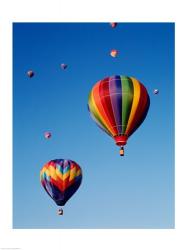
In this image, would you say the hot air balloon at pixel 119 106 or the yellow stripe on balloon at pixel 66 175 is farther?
the yellow stripe on balloon at pixel 66 175

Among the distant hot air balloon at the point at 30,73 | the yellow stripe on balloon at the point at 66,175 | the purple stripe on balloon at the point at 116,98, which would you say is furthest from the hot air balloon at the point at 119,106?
the yellow stripe on balloon at the point at 66,175

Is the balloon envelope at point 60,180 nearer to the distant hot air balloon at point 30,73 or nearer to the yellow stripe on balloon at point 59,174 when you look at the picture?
the yellow stripe on balloon at point 59,174

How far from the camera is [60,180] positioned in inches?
907

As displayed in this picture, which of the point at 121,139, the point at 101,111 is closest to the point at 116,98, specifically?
the point at 101,111

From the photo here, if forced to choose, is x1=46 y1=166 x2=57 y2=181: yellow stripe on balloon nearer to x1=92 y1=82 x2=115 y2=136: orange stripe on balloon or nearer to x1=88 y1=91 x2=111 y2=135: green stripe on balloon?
x1=88 y1=91 x2=111 y2=135: green stripe on balloon

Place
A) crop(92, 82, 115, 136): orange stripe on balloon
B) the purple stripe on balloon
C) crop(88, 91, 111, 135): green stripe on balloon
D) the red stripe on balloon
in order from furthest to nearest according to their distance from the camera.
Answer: crop(88, 91, 111, 135): green stripe on balloon, crop(92, 82, 115, 136): orange stripe on balloon, the red stripe on balloon, the purple stripe on balloon

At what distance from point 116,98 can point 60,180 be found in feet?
15.3

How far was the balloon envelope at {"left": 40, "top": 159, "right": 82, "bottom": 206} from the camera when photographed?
75.9 feet

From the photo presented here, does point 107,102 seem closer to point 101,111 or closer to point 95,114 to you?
point 101,111

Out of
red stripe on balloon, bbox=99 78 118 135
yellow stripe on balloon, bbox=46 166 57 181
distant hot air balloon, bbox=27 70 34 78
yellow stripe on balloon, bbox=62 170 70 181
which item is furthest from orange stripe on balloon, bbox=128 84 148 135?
yellow stripe on balloon, bbox=46 166 57 181

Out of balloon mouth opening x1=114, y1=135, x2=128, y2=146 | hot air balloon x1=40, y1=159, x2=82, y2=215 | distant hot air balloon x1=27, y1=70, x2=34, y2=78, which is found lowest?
hot air balloon x1=40, y1=159, x2=82, y2=215

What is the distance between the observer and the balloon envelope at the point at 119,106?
19.7 m
